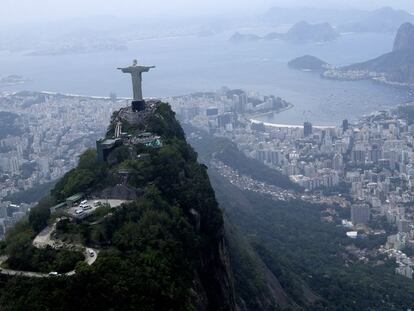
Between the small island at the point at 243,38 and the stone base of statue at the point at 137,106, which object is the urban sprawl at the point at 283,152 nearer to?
the stone base of statue at the point at 137,106

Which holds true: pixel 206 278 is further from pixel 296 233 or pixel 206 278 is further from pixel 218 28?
pixel 218 28

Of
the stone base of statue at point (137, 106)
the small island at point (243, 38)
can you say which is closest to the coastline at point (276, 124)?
the stone base of statue at point (137, 106)

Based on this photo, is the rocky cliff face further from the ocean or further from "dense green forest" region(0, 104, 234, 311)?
"dense green forest" region(0, 104, 234, 311)

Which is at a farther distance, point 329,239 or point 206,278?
point 329,239

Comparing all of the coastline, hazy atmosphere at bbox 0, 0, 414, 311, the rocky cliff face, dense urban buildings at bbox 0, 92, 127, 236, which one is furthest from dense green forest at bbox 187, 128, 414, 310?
the rocky cliff face

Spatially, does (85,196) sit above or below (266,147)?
above

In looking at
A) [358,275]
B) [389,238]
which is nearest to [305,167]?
[389,238]

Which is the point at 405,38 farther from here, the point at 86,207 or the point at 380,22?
the point at 86,207
